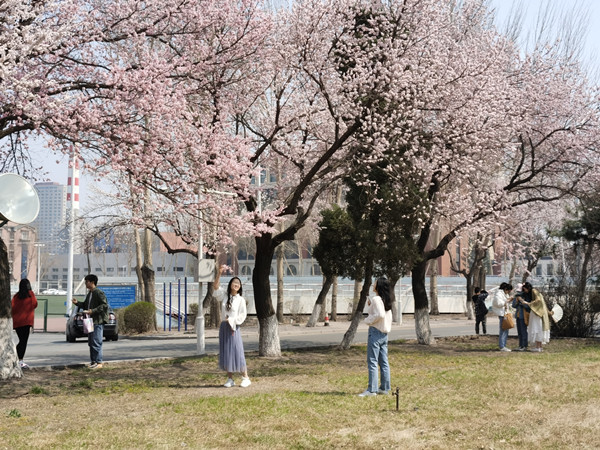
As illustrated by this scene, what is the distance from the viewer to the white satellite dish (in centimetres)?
1159

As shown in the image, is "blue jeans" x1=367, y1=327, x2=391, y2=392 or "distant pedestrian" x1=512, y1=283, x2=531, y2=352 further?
"distant pedestrian" x1=512, y1=283, x2=531, y2=352

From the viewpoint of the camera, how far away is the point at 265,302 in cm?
1714

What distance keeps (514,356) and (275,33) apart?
30.5ft

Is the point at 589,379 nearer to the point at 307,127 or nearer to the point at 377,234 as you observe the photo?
the point at 377,234

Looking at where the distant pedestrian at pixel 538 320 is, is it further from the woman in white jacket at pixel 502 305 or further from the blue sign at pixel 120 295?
the blue sign at pixel 120 295

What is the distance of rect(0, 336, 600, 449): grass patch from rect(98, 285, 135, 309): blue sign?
605 inches

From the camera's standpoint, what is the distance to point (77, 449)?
7188 millimetres

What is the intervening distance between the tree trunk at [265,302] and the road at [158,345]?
2.64 metres

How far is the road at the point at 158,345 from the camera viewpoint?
18266 mm

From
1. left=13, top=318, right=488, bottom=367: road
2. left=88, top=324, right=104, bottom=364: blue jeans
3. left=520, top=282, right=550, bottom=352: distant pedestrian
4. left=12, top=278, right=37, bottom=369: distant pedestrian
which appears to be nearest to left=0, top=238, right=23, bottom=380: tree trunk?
left=12, top=278, right=37, bottom=369: distant pedestrian

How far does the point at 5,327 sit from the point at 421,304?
12.3m

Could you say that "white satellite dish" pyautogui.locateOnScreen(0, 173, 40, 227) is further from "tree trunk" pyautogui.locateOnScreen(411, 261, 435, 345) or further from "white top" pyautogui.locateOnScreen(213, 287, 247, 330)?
"tree trunk" pyautogui.locateOnScreen(411, 261, 435, 345)

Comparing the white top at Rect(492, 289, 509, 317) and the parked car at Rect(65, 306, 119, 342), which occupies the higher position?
the white top at Rect(492, 289, 509, 317)

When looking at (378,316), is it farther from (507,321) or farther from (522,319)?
(522,319)
